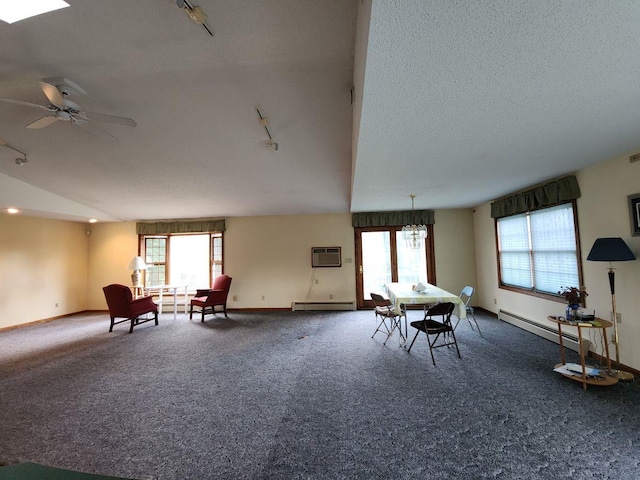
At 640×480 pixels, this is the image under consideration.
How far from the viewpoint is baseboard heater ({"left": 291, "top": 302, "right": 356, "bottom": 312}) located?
20.1 feet

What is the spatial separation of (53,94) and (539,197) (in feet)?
18.4

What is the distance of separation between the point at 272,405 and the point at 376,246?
4.39m

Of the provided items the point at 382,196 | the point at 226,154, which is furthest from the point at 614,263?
the point at 226,154

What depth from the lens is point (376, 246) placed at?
246 inches

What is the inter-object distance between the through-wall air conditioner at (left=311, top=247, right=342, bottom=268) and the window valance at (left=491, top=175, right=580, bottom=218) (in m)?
3.21

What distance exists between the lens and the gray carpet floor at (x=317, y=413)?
1.77 m

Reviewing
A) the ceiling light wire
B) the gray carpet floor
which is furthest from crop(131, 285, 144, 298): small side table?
the ceiling light wire

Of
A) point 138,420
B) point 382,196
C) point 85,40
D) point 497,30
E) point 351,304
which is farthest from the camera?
point 351,304

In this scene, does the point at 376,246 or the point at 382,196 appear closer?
the point at 382,196

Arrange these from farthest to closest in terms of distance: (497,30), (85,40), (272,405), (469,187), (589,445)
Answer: (469,187) → (272,405) → (85,40) → (589,445) → (497,30)

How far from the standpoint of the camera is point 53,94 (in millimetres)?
2229

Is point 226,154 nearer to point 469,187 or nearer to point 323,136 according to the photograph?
point 323,136

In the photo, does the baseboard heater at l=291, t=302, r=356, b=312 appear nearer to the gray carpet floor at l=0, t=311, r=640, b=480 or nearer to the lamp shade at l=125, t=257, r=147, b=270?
the gray carpet floor at l=0, t=311, r=640, b=480

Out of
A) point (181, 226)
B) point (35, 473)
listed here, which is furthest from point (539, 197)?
point (181, 226)
